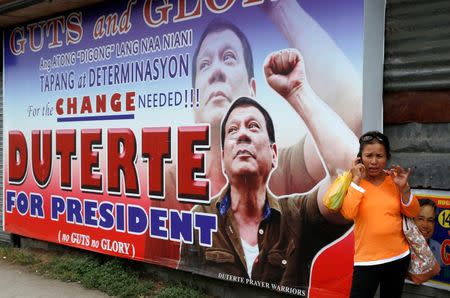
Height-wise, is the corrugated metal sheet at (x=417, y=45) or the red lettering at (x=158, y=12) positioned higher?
the red lettering at (x=158, y=12)

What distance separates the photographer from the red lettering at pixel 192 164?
5324 mm

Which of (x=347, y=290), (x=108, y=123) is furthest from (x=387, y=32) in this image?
(x=108, y=123)

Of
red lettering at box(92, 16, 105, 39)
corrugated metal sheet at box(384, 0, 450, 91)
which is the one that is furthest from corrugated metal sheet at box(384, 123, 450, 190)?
red lettering at box(92, 16, 105, 39)

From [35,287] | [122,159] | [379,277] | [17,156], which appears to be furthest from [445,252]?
[17,156]

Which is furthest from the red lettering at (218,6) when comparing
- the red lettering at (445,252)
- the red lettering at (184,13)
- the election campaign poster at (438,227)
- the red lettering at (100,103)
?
the red lettering at (445,252)

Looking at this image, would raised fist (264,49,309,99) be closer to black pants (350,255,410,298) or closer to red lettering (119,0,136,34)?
black pants (350,255,410,298)

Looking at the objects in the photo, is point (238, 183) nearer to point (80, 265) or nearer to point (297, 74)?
point (297, 74)

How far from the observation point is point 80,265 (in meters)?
6.54

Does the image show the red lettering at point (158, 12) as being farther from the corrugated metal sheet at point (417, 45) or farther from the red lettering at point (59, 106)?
the corrugated metal sheet at point (417, 45)

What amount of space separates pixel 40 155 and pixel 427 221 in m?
5.17

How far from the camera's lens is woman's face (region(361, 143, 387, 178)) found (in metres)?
3.24

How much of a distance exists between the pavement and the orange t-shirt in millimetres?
3491

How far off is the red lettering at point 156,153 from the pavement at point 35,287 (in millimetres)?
1282

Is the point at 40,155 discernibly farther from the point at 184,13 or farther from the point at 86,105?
the point at 184,13
